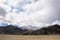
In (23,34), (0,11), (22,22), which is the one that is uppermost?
(0,11)

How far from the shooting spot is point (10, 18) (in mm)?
1184

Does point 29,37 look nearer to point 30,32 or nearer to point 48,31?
point 30,32

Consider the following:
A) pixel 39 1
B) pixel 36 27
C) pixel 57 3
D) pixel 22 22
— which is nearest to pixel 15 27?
pixel 22 22

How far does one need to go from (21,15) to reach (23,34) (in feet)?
0.54

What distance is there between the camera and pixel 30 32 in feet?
3.77

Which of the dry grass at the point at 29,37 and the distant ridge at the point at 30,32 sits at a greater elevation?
the distant ridge at the point at 30,32

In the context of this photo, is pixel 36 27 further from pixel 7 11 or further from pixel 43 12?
pixel 7 11

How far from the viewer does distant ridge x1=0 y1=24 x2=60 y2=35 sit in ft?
3.74

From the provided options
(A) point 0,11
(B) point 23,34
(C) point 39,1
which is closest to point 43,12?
(C) point 39,1

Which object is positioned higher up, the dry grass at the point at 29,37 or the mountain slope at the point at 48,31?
the mountain slope at the point at 48,31

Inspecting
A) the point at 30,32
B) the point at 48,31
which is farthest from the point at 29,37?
the point at 48,31

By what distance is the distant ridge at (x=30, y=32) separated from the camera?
114 centimetres

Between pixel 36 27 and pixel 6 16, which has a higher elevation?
A: pixel 6 16

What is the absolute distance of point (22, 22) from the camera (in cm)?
118
